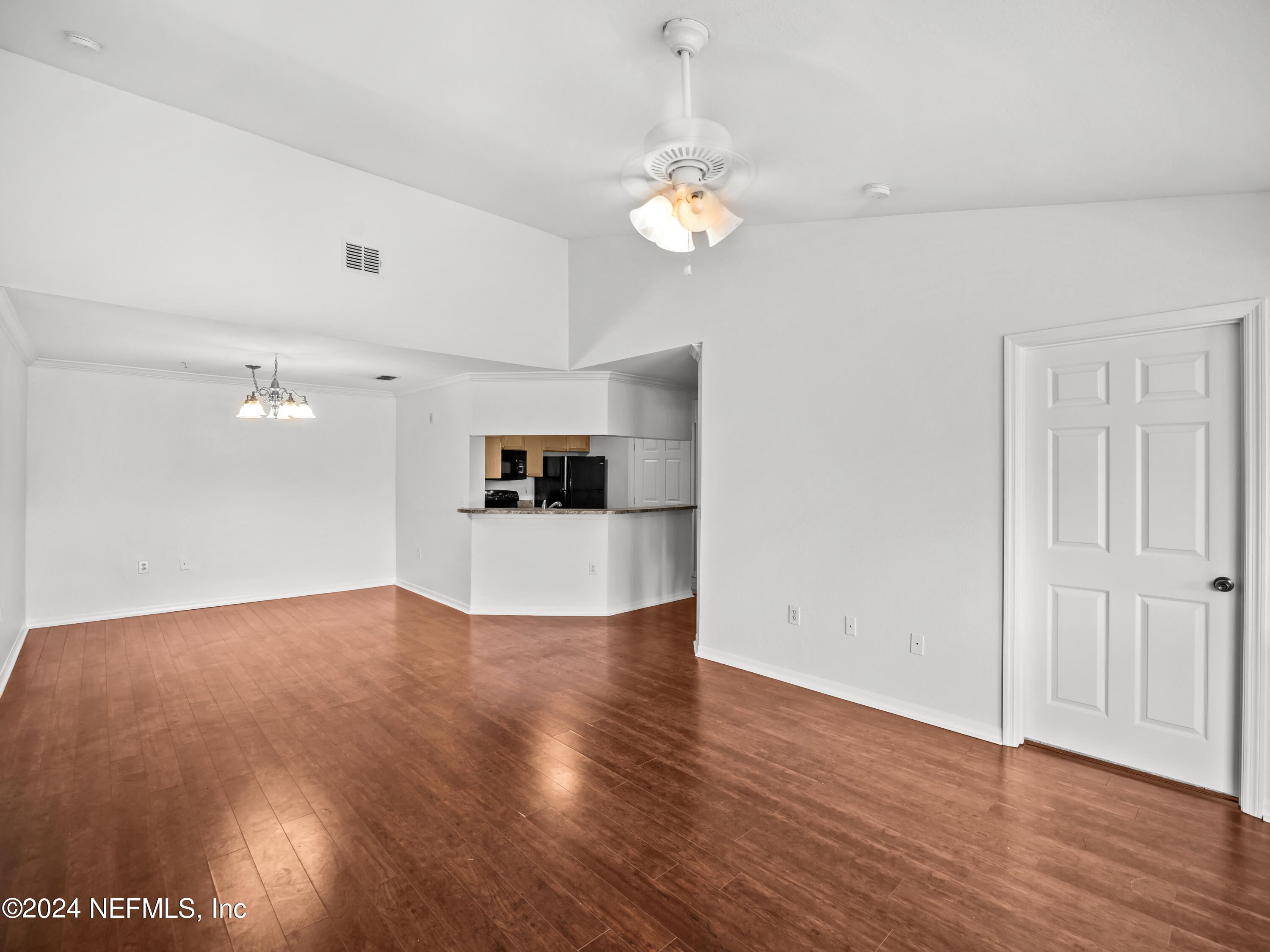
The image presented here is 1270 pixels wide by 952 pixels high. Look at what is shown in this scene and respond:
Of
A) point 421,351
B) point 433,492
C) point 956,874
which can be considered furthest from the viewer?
point 433,492

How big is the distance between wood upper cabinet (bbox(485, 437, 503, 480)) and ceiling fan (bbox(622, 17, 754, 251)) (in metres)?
4.84

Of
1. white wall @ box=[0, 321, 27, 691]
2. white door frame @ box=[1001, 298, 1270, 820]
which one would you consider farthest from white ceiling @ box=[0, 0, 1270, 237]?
white wall @ box=[0, 321, 27, 691]

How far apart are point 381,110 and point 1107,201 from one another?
369 centimetres

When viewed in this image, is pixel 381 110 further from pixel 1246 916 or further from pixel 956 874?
pixel 1246 916

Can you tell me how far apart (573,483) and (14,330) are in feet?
15.1

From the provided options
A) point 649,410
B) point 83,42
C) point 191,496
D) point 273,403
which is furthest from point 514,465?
point 83,42

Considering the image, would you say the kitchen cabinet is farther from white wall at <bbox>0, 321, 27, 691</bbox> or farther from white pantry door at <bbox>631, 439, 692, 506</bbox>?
white wall at <bbox>0, 321, 27, 691</bbox>

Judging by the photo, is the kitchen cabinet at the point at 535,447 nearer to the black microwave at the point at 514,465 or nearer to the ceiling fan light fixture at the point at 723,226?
the black microwave at the point at 514,465

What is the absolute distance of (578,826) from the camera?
8.23 feet

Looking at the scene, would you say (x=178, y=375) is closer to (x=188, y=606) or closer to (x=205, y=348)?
(x=205, y=348)

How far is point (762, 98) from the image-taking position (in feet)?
8.49

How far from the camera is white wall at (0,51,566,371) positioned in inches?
124

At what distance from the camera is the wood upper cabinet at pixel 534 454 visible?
7020mm

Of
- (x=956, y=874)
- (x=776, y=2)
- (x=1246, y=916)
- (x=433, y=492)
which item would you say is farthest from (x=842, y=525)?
(x=433, y=492)
